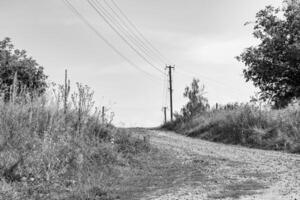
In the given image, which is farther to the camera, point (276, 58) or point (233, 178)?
point (276, 58)

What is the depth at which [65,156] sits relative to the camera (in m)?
9.24

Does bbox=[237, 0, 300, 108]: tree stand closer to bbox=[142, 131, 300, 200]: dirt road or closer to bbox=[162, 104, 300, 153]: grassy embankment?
bbox=[162, 104, 300, 153]: grassy embankment

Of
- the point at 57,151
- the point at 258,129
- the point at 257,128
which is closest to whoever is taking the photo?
the point at 57,151

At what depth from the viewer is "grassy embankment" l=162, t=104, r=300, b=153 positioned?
54.9ft

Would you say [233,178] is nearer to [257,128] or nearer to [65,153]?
[65,153]

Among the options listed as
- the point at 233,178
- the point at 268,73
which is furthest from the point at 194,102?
the point at 233,178

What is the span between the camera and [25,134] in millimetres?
9039

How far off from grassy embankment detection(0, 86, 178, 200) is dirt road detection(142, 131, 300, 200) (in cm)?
72

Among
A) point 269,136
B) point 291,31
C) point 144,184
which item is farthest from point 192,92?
point 144,184

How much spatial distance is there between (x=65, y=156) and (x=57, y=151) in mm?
223

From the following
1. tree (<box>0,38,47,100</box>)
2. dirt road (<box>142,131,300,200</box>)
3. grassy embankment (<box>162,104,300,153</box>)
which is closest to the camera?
dirt road (<box>142,131,300,200</box>)

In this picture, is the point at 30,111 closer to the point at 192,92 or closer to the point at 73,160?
the point at 73,160

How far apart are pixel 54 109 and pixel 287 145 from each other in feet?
30.0

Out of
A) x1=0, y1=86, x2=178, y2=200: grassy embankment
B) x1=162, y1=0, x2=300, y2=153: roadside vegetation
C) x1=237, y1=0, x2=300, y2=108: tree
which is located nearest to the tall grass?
x1=0, y1=86, x2=178, y2=200: grassy embankment
